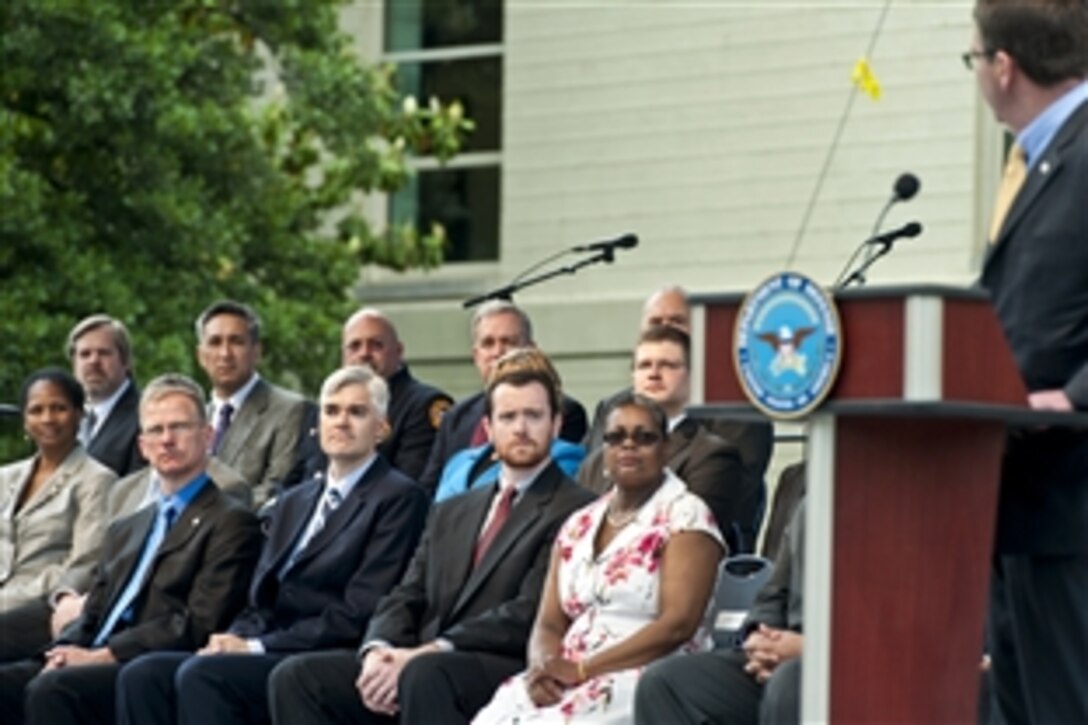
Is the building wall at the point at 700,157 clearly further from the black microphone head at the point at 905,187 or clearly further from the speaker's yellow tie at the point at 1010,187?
the speaker's yellow tie at the point at 1010,187

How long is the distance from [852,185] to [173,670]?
27.9 feet

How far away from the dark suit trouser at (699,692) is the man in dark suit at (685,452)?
0.97 metres

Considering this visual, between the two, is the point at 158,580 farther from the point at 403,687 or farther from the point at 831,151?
the point at 831,151

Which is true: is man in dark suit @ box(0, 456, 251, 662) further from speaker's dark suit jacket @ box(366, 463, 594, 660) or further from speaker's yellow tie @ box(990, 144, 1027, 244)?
speaker's yellow tie @ box(990, 144, 1027, 244)

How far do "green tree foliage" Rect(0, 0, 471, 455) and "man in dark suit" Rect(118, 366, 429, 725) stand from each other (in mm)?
5956

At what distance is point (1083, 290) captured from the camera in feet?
15.5

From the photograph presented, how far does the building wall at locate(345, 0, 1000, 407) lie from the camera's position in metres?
15.7

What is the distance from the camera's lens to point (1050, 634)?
15.5 feet

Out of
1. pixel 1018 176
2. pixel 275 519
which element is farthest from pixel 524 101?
pixel 1018 176

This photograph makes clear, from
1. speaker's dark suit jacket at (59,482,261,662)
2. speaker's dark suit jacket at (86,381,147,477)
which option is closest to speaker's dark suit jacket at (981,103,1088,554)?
speaker's dark suit jacket at (59,482,261,662)

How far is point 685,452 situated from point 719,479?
18 cm

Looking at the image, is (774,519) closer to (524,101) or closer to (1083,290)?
(1083,290)

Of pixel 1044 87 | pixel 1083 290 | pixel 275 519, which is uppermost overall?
pixel 1044 87

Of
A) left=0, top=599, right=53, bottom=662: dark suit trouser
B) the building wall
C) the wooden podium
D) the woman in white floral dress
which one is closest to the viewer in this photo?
the wooden podium
